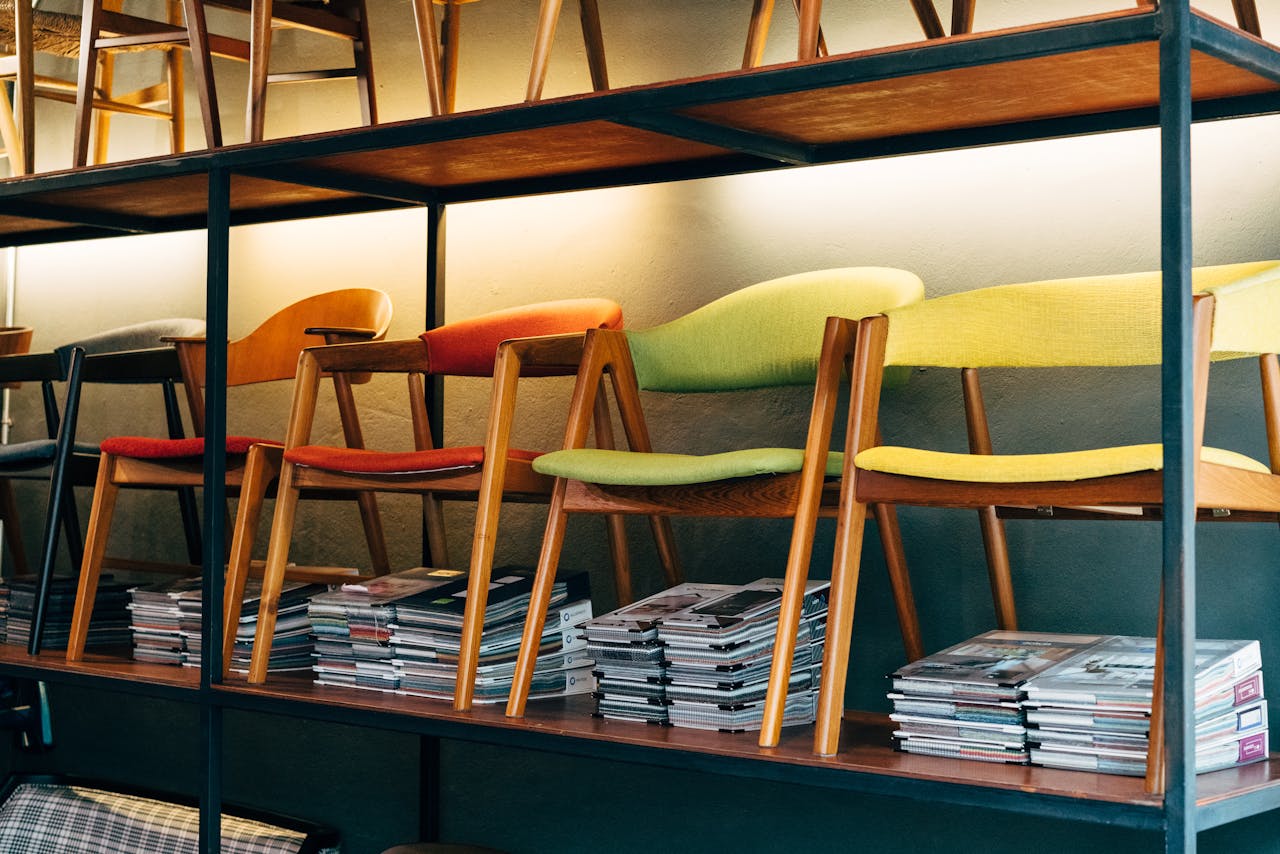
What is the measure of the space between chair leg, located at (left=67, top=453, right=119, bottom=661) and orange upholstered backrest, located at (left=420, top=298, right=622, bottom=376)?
926 mm

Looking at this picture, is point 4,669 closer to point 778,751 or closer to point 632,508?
point 632,508

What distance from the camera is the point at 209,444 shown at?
11.1 feet

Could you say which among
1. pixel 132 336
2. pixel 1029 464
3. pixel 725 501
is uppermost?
pixel 132 336

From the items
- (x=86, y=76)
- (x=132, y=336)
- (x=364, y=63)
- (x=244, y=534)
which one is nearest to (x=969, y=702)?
(x=244, y=534)

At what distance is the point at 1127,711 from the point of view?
2236 mm

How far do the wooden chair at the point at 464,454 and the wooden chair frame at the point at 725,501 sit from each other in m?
0.12

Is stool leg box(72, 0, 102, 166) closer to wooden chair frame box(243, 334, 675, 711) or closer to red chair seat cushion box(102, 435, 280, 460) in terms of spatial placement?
red chair seat cushion box(102, 435, 280, 460)

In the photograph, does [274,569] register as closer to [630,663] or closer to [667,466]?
[630,663]

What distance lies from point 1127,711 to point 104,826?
3.02 meters

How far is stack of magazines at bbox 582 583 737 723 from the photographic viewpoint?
2.80 metres

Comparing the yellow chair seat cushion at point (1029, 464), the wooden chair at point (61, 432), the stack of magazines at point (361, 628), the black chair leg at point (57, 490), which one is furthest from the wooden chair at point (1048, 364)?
the black chair leg at point (57, 490)

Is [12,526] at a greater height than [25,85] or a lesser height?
lesser

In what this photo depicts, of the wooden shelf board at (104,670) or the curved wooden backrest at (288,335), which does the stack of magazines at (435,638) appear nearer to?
the wooden shelf board at (104,670)

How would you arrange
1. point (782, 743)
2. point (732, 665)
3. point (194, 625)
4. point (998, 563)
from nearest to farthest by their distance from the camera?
point (782, 743)
point (732, 665)
point (998, 563)
point (194, 625)
